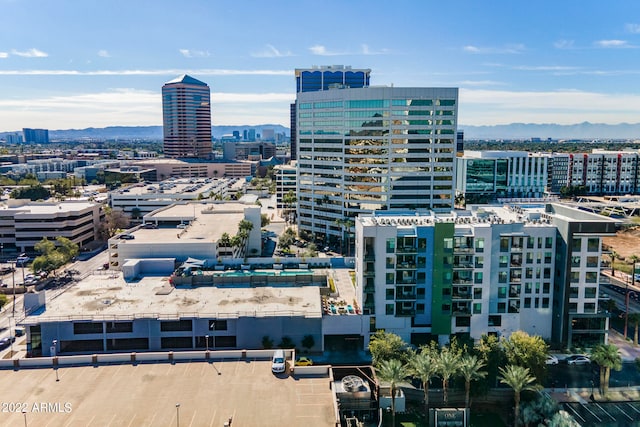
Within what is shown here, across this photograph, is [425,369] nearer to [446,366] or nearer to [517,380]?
[446,366]

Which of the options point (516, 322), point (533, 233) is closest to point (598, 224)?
point (533, 233)

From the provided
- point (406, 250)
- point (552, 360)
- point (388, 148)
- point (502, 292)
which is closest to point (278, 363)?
point (406, 250)

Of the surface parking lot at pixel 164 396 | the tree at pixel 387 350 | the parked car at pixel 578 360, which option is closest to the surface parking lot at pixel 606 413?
the parked car at pixel 578 360

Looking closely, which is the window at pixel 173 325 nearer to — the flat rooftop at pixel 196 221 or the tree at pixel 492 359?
the flat rooftop at pixel 196 221

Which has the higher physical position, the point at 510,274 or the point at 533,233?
the point at 533,233

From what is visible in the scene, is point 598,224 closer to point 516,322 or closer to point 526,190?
point 516,322

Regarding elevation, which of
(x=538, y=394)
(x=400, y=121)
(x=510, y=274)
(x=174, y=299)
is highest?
(x=400, y=121)

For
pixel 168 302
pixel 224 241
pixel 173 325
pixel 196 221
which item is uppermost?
pixel 196 221
